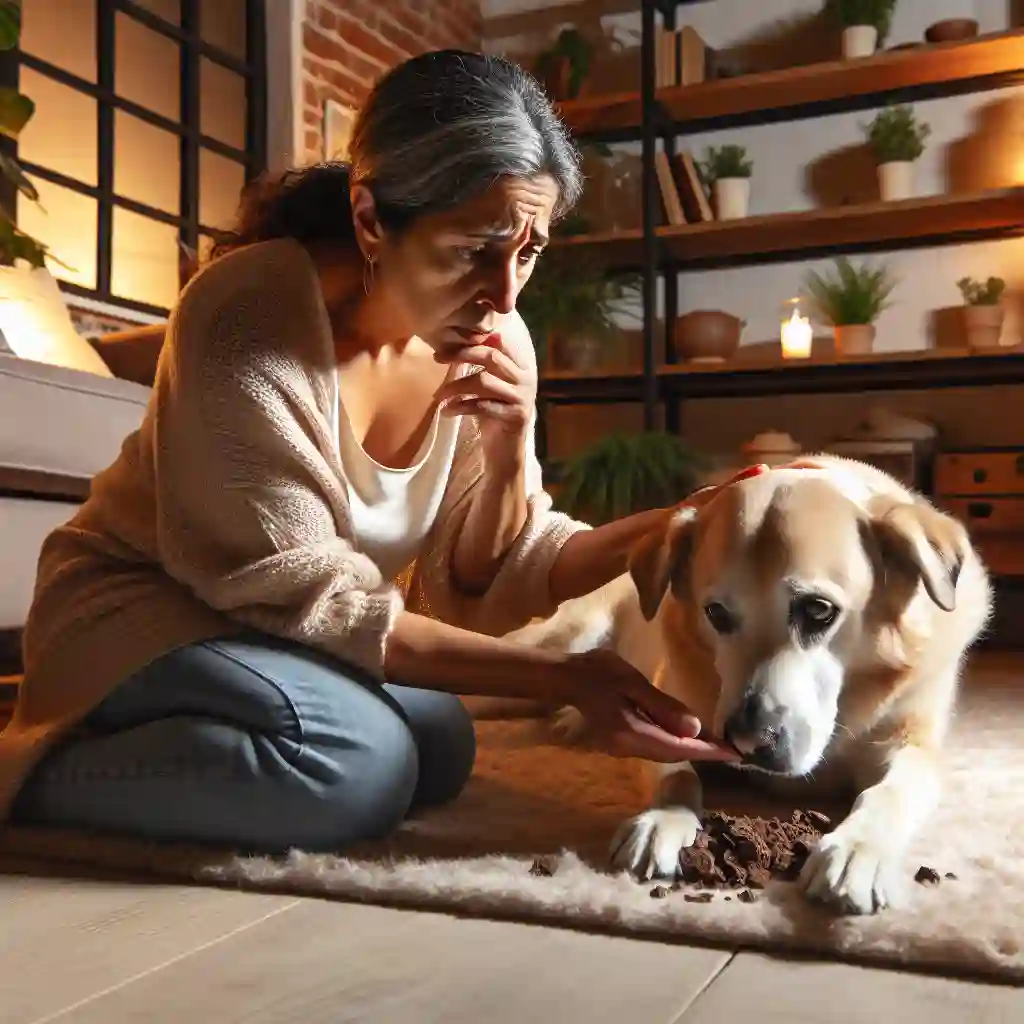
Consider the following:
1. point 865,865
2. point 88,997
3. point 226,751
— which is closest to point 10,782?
point 226,751

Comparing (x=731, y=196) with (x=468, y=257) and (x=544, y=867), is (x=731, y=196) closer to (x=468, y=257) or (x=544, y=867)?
(x=468, y=257)

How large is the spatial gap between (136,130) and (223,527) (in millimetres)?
2853

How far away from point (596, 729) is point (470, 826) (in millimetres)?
264

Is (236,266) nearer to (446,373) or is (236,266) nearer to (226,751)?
(446,373)

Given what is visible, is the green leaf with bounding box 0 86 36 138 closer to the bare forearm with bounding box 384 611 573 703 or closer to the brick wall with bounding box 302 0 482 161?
the brick wall with bounding box 302 0 482 161

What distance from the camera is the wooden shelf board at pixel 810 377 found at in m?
3.44

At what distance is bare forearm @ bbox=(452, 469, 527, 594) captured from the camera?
137 centimetres

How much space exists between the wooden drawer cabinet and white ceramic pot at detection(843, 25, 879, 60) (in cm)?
138

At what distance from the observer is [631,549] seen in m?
1.37

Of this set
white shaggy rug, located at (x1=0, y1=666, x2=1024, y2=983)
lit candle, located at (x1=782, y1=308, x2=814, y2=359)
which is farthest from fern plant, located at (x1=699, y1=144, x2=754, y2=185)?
white shaggy rug, located at (x1=0, y1=666, x2=1024, y2=983)

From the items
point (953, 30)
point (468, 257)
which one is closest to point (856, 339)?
point (953, 30)

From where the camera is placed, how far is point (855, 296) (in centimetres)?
361

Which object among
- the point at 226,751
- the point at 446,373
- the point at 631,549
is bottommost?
the point at 226,751

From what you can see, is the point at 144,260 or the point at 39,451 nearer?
the point at 39,451
